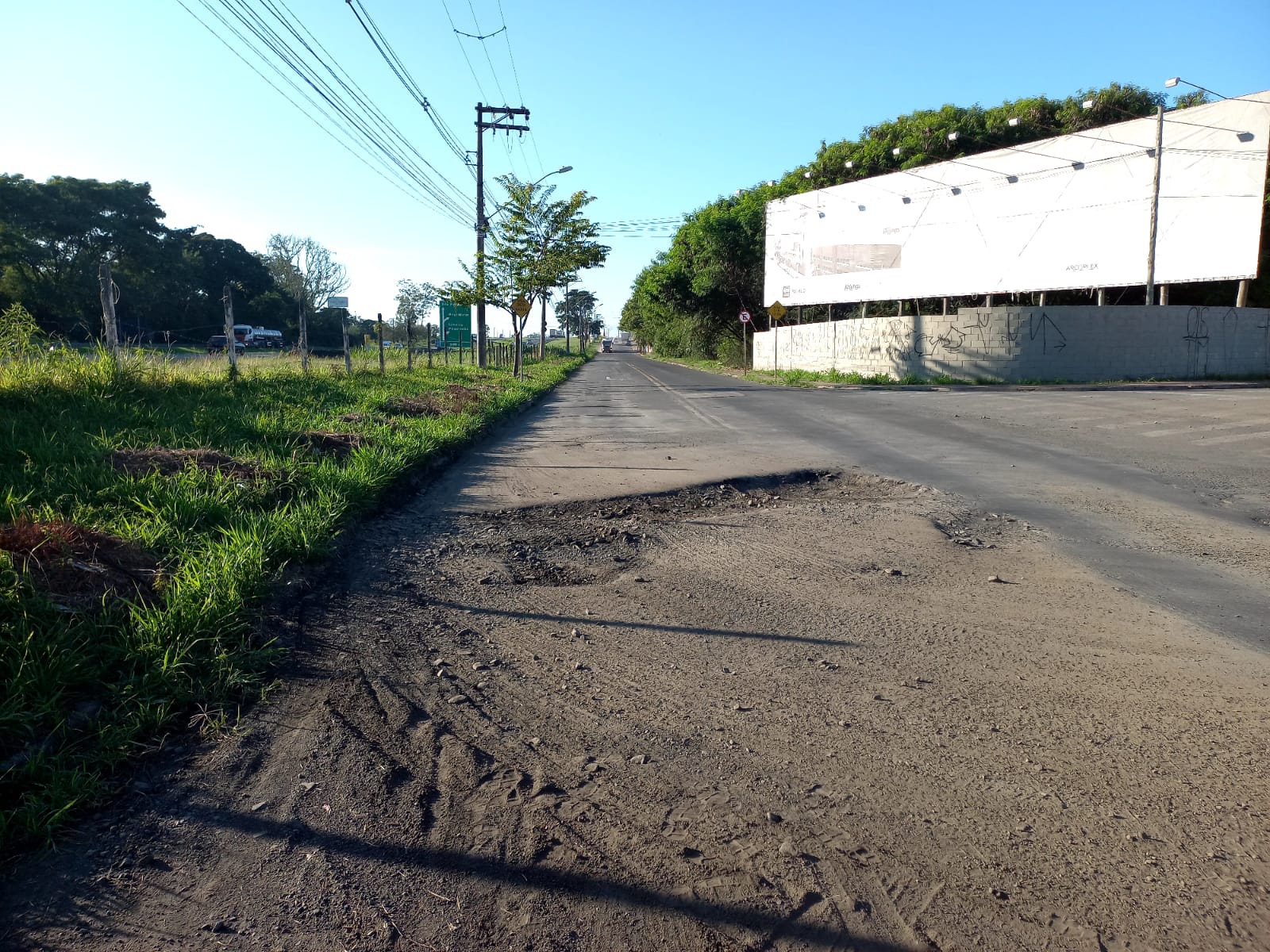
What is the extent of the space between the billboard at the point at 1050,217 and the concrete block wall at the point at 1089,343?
1.97m

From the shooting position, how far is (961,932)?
2.18 meters

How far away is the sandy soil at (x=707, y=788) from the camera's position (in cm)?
224

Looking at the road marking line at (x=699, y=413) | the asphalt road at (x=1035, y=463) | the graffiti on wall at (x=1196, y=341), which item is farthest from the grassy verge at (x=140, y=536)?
the graffiti on wall at (x=1196, y=341)

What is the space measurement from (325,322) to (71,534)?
55.9 metres

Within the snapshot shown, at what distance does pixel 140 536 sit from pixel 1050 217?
32.5 metres

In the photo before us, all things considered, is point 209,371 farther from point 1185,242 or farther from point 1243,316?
point 1243,316

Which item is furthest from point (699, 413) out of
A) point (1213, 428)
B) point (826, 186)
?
point (826, 186)

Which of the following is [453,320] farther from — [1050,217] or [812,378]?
[1050,217]

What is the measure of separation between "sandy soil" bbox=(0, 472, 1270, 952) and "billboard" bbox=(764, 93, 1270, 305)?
27.0m

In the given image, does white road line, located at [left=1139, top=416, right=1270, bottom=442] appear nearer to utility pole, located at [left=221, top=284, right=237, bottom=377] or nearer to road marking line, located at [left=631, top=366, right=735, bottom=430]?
road marking line, located at [left=631, top=366, right=735, bottom=430]

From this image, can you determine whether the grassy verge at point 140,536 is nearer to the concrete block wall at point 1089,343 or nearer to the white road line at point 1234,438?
the white road line at point 1234,438

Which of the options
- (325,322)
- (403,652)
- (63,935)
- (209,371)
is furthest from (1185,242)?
(325,322)

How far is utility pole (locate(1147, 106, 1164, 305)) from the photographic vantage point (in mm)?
25922

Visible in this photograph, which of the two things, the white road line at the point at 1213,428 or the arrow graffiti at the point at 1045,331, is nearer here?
the white road line at the point at 1213,428
